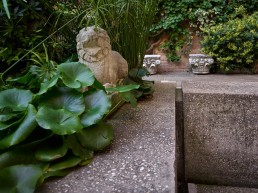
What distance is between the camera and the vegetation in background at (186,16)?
4.32m

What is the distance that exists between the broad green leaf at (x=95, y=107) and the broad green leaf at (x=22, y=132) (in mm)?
145

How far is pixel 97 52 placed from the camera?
1.16 metres

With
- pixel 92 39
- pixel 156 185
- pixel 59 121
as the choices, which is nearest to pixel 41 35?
pixel 92 39

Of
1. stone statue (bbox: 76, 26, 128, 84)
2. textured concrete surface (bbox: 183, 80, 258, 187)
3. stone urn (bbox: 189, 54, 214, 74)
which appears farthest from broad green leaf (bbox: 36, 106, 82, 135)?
stone urn (bbox: 189, 54, 214, 74)

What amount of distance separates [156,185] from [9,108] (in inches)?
18.9

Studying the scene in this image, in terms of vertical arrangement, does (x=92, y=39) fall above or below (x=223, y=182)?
above

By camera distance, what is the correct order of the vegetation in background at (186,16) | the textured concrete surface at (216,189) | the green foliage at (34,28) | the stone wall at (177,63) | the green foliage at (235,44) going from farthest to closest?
1. the stone wall at (177,63)
2. the vegetation in background at (186,16)
3. the green foliage at (235,44)
4. the green foliage at (34,28)
5. the textured concrete surface at (216,189)

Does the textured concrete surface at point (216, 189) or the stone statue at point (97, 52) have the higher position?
the stone statue at point (97, 52)

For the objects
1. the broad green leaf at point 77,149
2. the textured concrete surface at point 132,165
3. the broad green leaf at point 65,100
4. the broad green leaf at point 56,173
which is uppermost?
the broad green leaf at point 65,100

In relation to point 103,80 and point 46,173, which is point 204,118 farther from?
point 46,173

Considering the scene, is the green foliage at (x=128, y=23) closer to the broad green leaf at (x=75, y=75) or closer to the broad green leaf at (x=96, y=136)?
the broad green leaf at (x=75, y=75)

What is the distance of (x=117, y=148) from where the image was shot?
2.63 feet

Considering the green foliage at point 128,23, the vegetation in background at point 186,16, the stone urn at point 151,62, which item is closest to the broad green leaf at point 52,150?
the green foliage at point 128,23

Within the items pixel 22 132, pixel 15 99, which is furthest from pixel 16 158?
pixel 15 99
